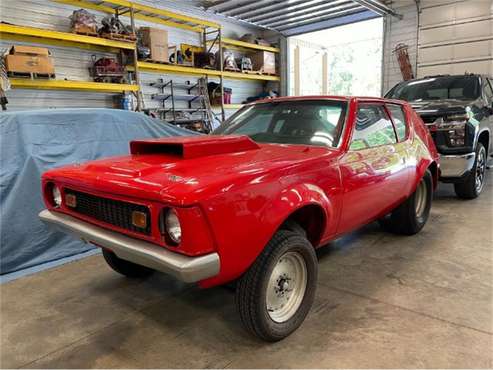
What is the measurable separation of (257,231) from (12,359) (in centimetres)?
151

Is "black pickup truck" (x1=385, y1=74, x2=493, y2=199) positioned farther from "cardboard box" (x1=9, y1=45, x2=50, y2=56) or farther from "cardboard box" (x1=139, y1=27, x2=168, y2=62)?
"cardboard box" (x1=9, y1=45, x2=50, y2=56)

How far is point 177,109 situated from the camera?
7.98m

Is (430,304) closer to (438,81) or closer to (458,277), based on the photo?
(458,277)

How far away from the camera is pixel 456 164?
4.68 metres

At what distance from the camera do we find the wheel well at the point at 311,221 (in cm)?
224

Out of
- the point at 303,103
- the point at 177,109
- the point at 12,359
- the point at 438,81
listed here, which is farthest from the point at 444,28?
the point at 12,359

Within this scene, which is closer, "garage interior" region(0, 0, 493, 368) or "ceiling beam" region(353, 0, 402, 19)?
"garage interior" region(0, 0, 493, 368)

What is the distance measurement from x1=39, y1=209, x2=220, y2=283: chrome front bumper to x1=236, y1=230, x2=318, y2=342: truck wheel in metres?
0.33

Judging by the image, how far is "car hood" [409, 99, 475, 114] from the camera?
4691mm

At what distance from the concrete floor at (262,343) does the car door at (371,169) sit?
51 cm

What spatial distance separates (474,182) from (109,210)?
495 cm

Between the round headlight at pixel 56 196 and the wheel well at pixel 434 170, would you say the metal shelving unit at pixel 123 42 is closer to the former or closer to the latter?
the round headlight at pixel 56 196

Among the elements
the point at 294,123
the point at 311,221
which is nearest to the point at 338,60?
the point at 294,123

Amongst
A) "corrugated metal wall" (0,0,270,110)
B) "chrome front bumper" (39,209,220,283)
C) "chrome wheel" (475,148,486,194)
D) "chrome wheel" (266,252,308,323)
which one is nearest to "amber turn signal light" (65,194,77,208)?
"chrome front bumper" (39,209,220,283)
